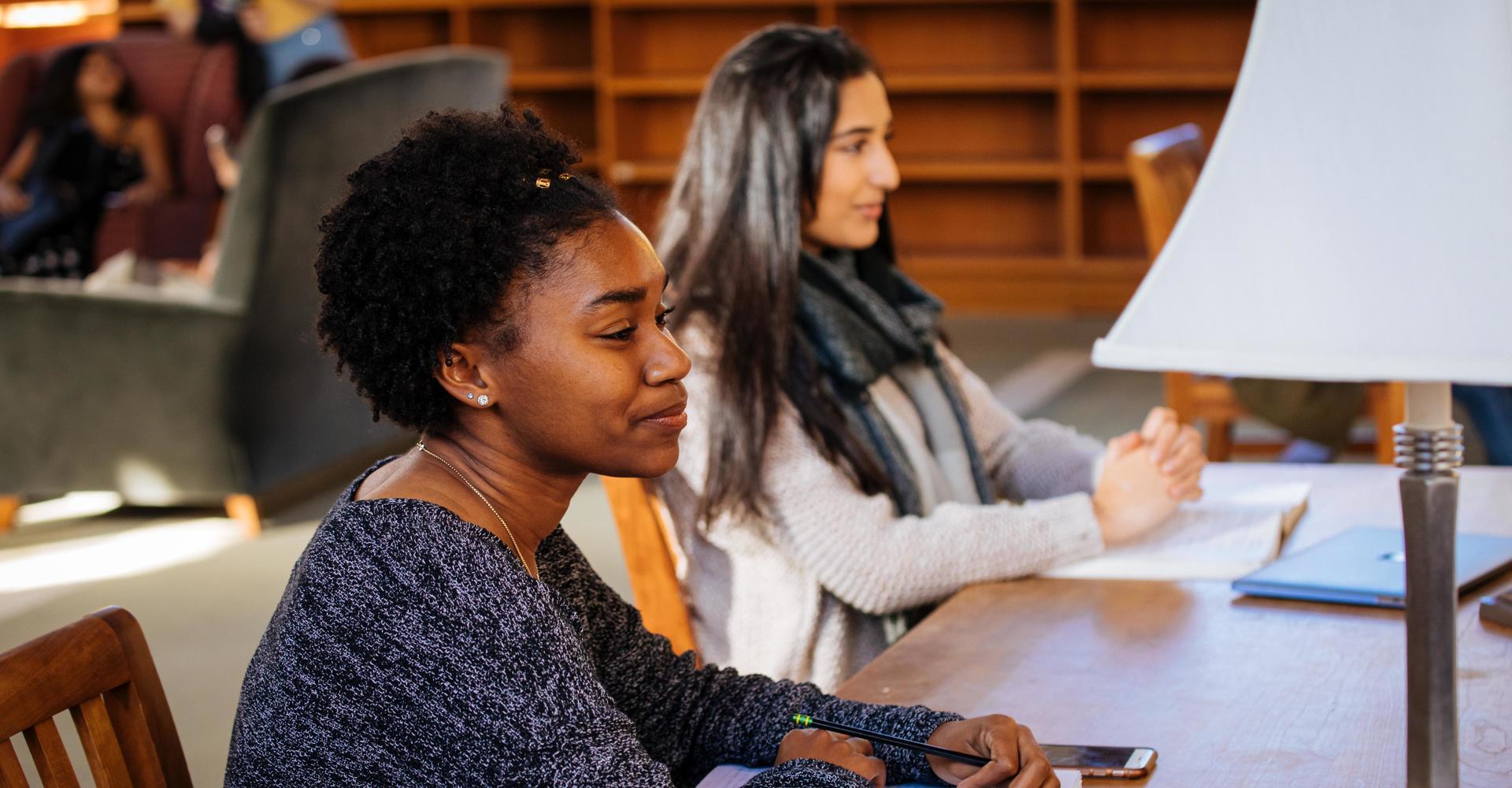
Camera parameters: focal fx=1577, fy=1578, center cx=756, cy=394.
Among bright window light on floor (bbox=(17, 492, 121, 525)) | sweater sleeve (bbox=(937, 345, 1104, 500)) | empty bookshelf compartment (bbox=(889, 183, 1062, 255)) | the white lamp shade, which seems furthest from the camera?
empty bookshelf compartment (bbox=(889, 183, 1062, 255))

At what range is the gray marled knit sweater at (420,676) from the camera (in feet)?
2.73

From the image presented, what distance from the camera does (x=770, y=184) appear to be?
66.6 inches

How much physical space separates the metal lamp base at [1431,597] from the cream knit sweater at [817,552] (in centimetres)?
73

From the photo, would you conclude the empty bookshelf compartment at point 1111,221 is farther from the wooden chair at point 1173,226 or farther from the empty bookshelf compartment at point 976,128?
the wooden chair at point 1173,226

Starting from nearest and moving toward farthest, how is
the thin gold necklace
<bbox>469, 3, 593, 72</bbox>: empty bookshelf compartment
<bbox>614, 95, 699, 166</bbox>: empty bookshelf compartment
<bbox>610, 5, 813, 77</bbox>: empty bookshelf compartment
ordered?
1. the thin gold necklace
2. <bbox>610, 5, 813, 77</bbox>: empty bookshelf compartment
3. <bbox>614, 95, 699, 166</bbox>: empty bookshelf compartment
4. <bbox>469, 3, 593, 72</bbox>: empty bookshelf compartment

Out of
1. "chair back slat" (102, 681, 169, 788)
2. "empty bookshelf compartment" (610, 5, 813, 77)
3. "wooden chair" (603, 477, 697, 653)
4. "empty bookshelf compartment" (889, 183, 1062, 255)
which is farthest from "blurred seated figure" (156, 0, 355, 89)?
"chair back slat" (102, 681, 169, 788)

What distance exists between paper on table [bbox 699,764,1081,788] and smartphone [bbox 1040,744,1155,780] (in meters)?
0.01

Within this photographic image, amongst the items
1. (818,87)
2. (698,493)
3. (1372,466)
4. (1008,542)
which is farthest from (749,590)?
(1372,466)

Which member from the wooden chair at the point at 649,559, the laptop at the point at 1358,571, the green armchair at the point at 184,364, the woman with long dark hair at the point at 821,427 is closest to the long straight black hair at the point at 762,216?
the woman with long dark hair at the point at 821,427

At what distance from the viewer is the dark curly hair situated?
2.97ft

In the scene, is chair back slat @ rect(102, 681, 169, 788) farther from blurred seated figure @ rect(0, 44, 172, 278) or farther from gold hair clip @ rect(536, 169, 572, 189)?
blurred seated figure @ rect(0, 44, 172, 278)

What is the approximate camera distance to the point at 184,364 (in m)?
3.63

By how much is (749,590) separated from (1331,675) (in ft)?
2.12

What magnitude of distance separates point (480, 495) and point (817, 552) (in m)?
0.64
